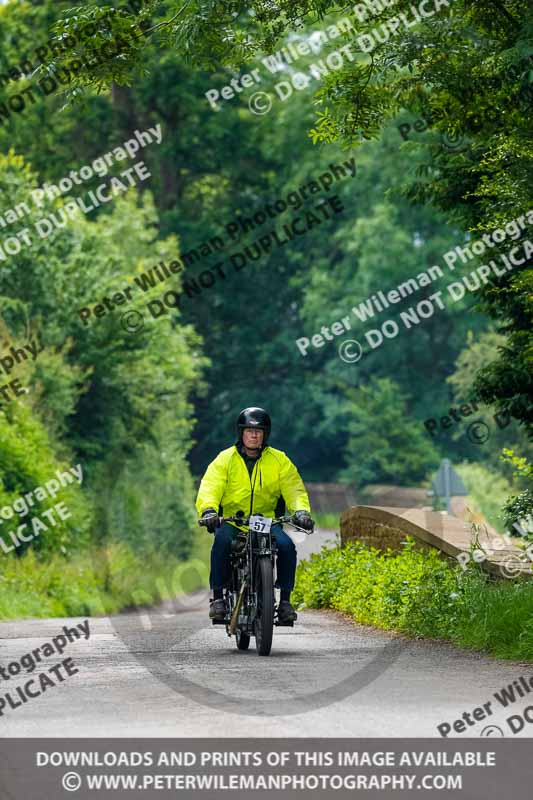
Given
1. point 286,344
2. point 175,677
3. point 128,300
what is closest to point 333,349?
point 286,344

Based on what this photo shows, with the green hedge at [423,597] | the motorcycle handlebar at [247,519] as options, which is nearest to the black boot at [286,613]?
the motorcycle handlebar at [247,519]

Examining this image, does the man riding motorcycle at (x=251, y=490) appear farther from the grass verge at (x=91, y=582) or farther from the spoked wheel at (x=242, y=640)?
the grass verge at (x=91, y=582)

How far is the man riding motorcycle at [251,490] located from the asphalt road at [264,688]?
0.61 m

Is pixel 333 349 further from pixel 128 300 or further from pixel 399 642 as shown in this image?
pixel 399 642

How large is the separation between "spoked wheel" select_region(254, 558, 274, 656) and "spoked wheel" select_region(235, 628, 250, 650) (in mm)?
476

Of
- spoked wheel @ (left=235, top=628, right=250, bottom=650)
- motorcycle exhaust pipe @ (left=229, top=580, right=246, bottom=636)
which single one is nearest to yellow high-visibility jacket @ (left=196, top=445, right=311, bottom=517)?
motorcycle exhaust pipe @ (left=229, top=580, right=246, bottom=636)

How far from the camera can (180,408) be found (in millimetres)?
49062

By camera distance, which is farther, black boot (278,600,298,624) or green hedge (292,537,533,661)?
green hedge (292,537,533,661)

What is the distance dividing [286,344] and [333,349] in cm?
208

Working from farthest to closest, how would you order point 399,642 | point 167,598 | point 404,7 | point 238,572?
1. point 167,598
2. point 404,7
3. point 399,642
4. point 238,572

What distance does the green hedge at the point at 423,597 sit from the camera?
12672 mm

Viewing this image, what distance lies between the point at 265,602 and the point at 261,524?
61cm

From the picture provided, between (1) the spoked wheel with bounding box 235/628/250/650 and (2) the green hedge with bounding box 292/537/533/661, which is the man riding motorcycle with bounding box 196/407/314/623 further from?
(2) the green hedge with bounding box 292/537/533/661

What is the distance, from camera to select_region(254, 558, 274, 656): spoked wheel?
39.2 ft
